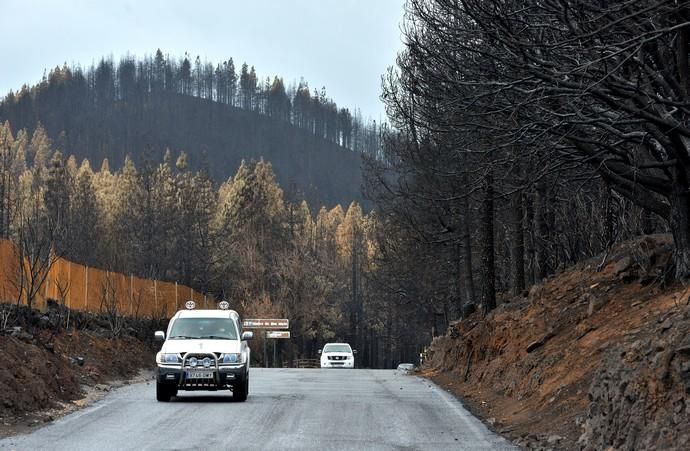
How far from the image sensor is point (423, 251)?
140 ft

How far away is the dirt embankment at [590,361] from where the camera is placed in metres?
9.38

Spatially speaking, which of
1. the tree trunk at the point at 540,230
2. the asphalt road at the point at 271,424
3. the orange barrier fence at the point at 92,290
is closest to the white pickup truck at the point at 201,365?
the asphalt road at the point at 271,424

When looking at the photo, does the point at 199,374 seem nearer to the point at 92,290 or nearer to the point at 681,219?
the point at 681,219

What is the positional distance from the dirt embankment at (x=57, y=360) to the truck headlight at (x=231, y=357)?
293 cm

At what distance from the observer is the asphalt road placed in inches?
465

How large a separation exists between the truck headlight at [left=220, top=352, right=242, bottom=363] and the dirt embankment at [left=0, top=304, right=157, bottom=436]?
115 inches

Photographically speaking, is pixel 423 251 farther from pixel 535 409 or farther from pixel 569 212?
pixel 535 409

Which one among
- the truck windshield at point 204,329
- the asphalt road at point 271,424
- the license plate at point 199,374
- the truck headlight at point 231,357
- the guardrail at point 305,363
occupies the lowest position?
the guardrail at point 305,363

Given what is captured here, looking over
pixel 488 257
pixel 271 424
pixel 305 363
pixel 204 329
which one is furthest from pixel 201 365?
pixel 305 363

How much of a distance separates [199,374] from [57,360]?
14.1ft

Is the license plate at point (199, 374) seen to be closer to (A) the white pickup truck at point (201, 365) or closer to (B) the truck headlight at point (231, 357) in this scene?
(A) the white pickup truck at point (201, 365)

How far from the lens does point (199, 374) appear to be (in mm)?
17859

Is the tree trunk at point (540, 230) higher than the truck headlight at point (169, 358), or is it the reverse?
the tree trunk at point (540, 230)

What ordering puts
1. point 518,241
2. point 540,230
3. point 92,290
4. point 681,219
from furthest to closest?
point 92,290
point 518,241
point 540,230
point 681,219
